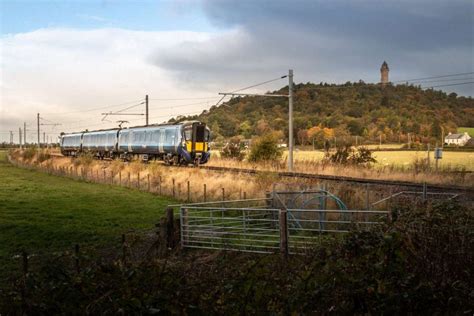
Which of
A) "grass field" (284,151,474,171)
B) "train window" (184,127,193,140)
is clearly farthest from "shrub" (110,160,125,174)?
"grass field" (284,151,474,171)

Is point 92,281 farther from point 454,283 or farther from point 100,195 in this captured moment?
point 100,195

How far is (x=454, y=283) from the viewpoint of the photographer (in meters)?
5.20

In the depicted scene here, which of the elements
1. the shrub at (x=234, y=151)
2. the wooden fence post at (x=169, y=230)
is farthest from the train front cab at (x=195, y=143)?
the wooden fence post at (x=169, y=230)

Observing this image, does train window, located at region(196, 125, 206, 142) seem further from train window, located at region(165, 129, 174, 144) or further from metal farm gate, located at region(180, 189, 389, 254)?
metal farm gate, located at region(180, 189, 389, 254)

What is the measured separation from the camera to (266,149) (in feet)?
117

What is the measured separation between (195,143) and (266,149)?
15.6 ft

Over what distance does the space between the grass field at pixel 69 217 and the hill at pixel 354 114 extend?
35.8 m

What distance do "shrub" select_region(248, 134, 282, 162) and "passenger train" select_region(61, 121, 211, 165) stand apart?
3.43m

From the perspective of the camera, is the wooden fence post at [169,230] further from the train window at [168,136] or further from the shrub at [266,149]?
the train window at [168,136]

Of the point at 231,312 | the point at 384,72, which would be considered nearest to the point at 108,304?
the point at 231,312

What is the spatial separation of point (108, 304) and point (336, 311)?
81.2 inches

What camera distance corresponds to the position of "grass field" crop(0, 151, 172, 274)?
13.4 meters

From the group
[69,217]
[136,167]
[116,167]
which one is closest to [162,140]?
[116,167]

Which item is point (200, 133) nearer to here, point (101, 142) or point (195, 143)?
point (195, 143)
